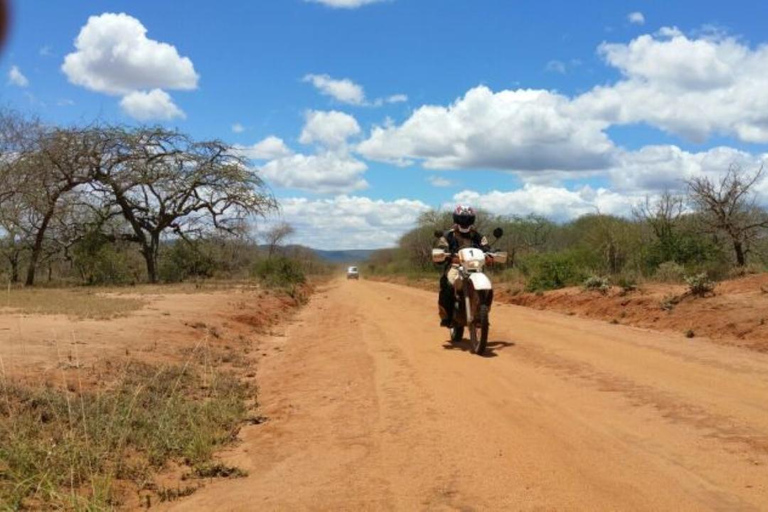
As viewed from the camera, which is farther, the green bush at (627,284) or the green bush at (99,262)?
the green bush at (99,262)

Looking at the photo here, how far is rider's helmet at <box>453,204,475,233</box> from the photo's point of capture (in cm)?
1202

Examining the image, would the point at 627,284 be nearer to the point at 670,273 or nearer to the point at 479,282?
the point at 670,273

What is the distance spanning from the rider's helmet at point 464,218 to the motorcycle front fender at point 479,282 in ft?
4.19

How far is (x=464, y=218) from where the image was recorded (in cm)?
1204

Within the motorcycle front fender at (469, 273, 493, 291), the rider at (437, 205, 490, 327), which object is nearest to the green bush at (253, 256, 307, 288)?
the rider at (437, 205, 490, 327)

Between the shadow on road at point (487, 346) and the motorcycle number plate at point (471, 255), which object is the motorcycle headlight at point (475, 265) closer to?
the motorcycle number plate at point (471, 255)

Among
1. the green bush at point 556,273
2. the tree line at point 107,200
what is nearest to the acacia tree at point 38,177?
the tree line at point 107,200

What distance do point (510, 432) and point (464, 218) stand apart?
616 cm

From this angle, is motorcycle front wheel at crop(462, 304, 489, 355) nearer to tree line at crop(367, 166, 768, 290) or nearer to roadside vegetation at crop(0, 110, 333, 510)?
roadside vegetation at crop(0, 110, 333, 510)

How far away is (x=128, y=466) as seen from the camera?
562cm

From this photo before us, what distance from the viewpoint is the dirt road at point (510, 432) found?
15.8 feet

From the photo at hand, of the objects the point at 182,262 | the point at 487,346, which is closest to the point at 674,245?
the point at 487,346

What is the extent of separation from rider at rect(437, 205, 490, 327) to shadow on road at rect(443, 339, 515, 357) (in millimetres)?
408

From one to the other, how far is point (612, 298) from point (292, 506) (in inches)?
671
